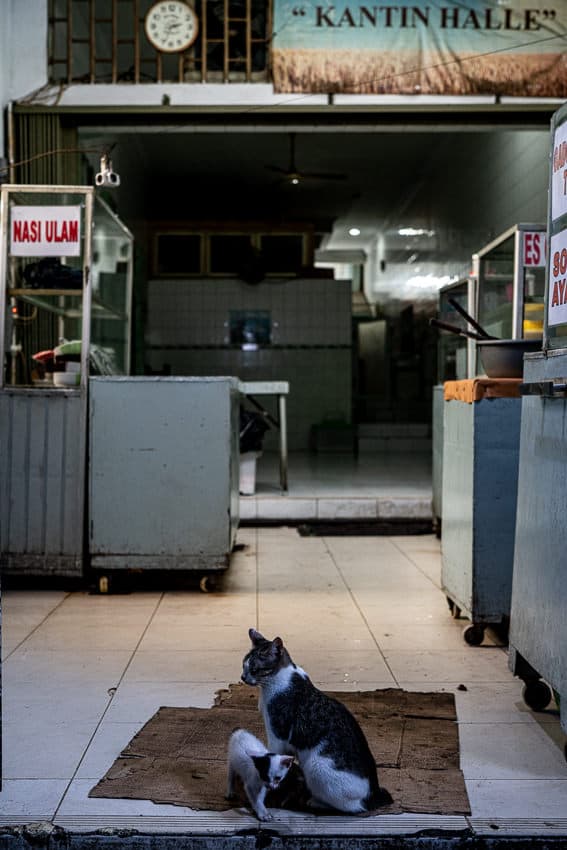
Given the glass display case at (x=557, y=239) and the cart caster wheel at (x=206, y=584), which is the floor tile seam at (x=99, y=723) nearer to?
the cart caster wheel at (x=206, y=584)

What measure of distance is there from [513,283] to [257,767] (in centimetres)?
387

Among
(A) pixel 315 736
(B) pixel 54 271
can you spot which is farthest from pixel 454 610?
(B) pixel 54 271

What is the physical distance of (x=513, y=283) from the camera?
5297mm

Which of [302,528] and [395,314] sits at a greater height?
[395,314]

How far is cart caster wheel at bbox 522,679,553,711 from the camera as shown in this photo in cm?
293

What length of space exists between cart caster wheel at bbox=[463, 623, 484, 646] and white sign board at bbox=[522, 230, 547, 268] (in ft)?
7.39

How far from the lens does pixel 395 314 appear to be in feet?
53.6

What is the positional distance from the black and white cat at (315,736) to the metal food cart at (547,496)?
2.22 feet

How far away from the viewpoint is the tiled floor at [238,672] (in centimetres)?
214

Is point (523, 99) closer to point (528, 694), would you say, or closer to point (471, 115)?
point (471, 115)

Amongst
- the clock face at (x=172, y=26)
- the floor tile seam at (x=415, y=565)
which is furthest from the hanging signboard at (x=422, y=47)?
the floor tile seam at (x=415, y=565)

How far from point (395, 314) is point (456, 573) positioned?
1274 centimetres

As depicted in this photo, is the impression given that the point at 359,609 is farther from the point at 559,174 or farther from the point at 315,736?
the point at 559,174

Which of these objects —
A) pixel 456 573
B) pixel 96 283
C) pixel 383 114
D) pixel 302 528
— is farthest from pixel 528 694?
pixel 96 283
